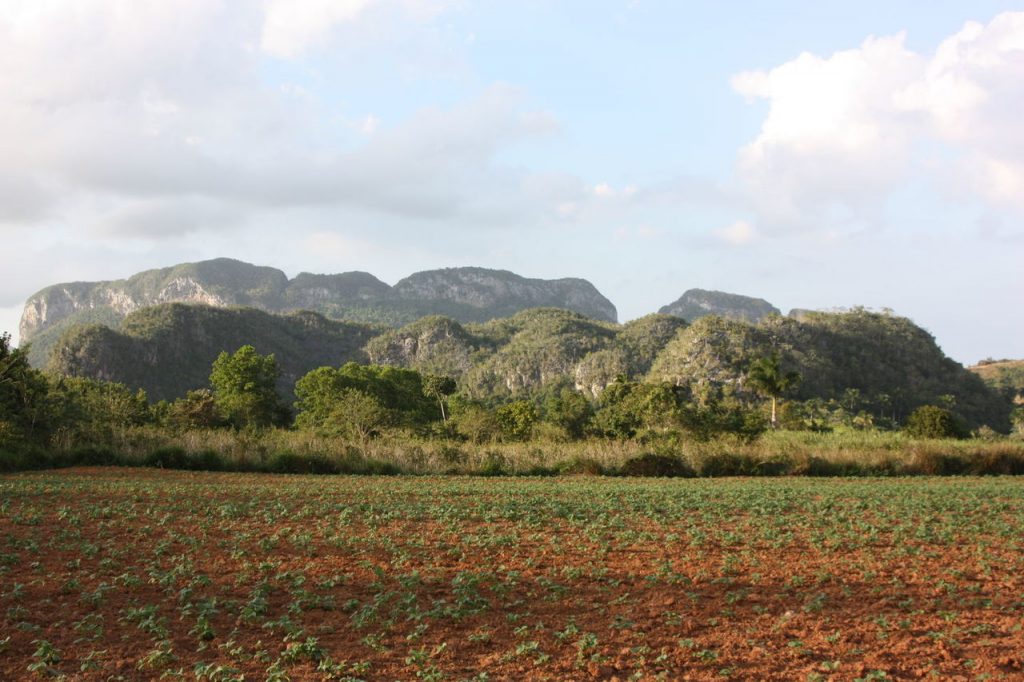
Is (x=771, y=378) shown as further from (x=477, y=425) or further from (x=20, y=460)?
(x=20, y=460)

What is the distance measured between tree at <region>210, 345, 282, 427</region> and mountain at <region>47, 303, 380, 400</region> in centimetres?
3266

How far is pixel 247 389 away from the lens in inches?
2480

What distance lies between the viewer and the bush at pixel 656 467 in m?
29.5

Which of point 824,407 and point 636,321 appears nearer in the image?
point 824,407

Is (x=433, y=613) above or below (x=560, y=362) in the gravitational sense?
below

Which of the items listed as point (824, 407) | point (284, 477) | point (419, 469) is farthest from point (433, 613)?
point (824, 407)

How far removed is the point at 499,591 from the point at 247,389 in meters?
57.6

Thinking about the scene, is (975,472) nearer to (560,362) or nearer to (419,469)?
A: (419,469)

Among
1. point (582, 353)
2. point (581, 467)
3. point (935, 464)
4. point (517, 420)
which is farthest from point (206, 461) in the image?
point (582, 353)

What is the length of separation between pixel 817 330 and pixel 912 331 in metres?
17.1

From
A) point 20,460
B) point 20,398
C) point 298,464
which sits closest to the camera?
point 20,460

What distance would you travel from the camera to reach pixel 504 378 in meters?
134

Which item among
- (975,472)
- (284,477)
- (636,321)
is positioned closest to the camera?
(284,477)

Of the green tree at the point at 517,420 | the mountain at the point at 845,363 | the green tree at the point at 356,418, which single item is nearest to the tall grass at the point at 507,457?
the green tree at the point at 356,418
